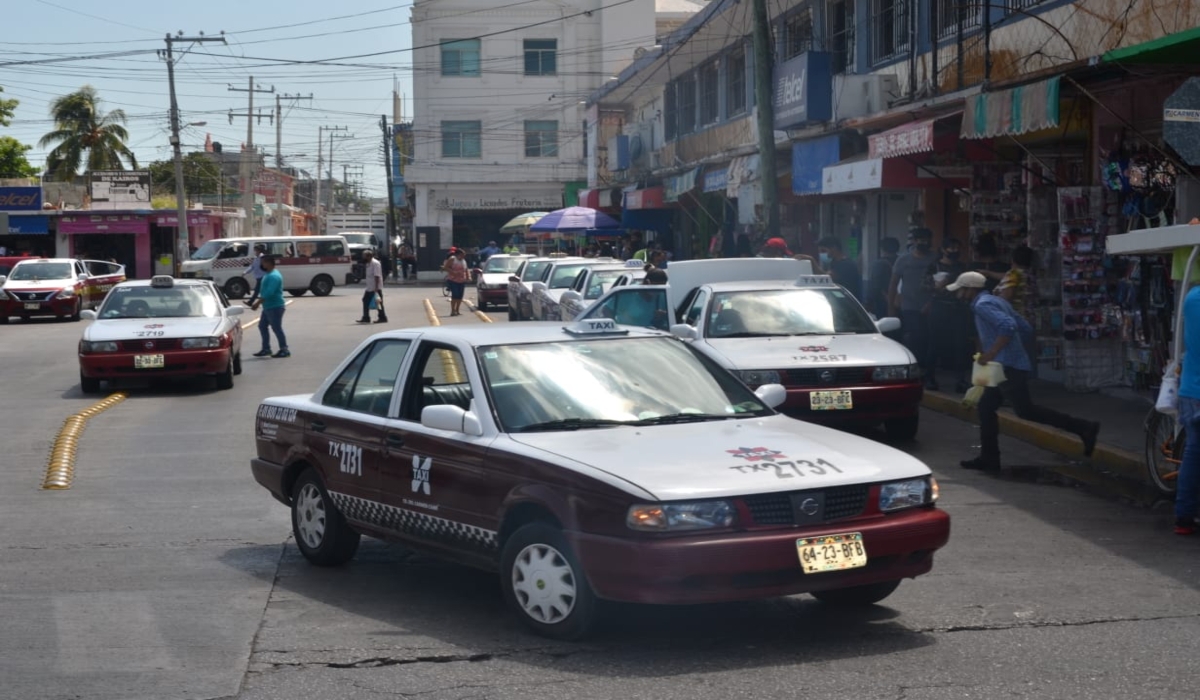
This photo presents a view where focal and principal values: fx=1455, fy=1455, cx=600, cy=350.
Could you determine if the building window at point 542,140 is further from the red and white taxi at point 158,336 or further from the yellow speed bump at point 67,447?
the yellow speed bump at point 67,447

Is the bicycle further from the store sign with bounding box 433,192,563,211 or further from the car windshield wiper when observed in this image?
the store sign with bounding box 433,192,563,211

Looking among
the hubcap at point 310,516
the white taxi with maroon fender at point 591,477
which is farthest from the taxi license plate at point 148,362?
the hubcap at point 310,516

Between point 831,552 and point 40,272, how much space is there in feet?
114

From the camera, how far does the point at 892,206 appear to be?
2414 centimetres

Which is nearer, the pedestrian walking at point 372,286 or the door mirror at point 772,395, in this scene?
the door mirror at point 772,395

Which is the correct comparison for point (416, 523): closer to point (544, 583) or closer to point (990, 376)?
point (544, 583)

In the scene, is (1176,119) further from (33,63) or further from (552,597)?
(33,63)

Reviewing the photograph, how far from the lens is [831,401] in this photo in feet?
40.4

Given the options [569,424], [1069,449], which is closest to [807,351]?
[1069,449]

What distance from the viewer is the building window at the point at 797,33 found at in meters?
26.6

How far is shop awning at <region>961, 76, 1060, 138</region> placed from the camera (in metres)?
13.4

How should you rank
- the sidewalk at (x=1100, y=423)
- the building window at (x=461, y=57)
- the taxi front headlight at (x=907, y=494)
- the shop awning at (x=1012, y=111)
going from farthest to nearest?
the building window at (x=461, y=57) < the shop awning at (x=1012, y=111) < the sidewalk at (x=1100, y=423) < the taxi front headlight at (x=907, y=494)

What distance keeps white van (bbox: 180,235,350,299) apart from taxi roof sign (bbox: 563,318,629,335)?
137ft

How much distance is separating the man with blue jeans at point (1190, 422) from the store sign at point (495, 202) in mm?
60802
